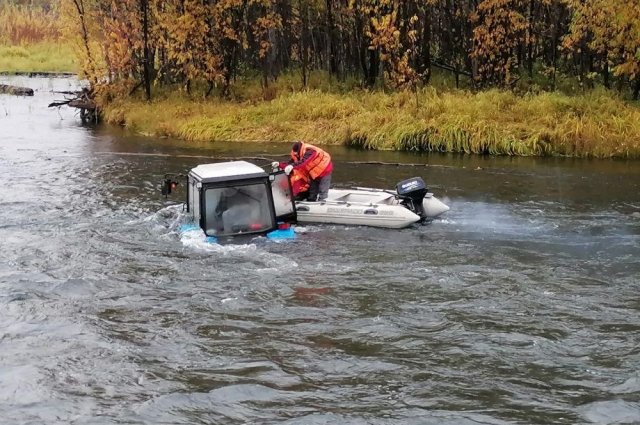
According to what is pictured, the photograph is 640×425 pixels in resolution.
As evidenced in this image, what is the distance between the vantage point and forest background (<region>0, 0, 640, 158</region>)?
21.1m

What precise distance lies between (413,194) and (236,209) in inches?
117

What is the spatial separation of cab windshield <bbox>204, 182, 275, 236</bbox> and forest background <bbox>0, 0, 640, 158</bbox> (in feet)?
33.5

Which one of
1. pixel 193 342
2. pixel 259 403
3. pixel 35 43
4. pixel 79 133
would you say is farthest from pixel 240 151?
pixel 35 43

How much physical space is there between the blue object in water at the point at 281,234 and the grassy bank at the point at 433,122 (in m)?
9.93

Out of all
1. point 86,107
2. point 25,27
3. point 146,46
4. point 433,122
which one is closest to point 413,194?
point 433,122

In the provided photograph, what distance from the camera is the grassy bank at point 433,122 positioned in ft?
66.2

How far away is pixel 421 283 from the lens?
9695 millimetres

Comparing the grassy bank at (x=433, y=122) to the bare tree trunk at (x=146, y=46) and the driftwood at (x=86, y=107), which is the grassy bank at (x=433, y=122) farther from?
the driftwood at (x=86, y=107)

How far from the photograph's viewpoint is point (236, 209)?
38.0ft

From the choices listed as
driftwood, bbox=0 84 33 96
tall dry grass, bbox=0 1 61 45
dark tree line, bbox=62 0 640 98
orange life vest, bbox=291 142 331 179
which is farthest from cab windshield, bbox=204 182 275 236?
tall dry grass, bbox=0 1 61 45

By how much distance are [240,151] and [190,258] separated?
1086 centimetres

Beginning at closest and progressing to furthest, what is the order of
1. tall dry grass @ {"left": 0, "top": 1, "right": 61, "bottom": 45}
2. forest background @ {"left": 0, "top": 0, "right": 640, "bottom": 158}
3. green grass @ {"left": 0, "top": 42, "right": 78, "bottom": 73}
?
forest background @ {"left": 0, "top": 0, "right": 640, "bottom": 158} < green grass @ {"left": 0, "top": 42, "right": 78, "bottom": 73} < tall dry grass @ {"left": 0, "top": 1, "right": 61, "bottom": 45}

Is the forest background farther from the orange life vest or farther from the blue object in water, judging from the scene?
the blue object in water

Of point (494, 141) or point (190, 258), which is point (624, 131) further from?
point (190, 258)
